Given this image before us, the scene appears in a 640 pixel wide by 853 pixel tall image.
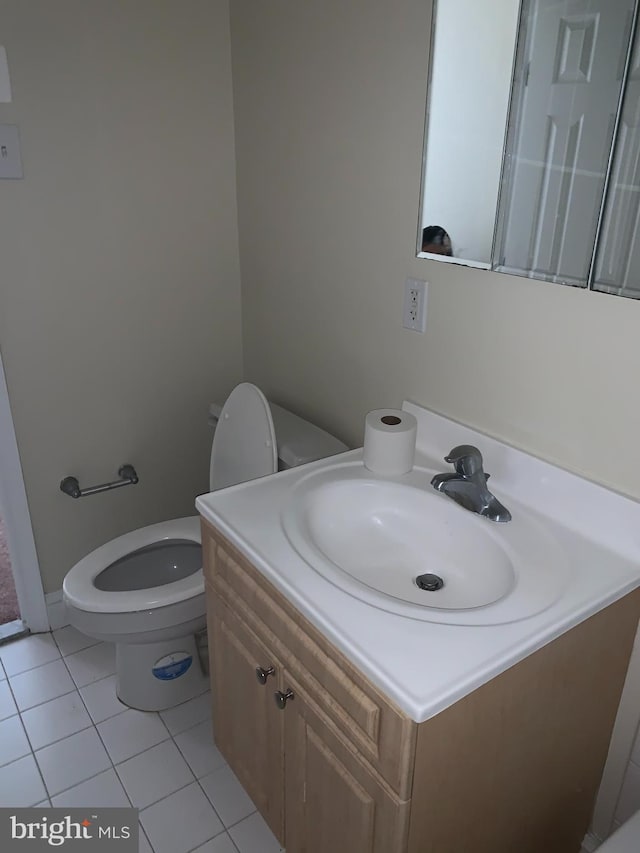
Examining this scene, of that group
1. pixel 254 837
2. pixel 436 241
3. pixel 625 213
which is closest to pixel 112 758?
pixel 254 837

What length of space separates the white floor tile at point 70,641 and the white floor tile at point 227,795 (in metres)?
0.65

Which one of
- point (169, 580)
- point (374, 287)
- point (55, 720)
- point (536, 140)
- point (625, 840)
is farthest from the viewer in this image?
point (169, 580)

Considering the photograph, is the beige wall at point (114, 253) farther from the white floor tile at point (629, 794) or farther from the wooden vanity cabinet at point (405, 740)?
the white floor tile at point (629, 794)

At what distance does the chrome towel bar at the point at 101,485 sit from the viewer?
2078 mm

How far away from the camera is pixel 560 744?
1.23 metres

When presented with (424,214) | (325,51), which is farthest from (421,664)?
(325,51)

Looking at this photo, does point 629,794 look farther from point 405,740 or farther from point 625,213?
point 625,213

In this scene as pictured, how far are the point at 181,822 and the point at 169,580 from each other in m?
0.63

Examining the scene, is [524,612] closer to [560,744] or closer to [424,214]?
[560,744]

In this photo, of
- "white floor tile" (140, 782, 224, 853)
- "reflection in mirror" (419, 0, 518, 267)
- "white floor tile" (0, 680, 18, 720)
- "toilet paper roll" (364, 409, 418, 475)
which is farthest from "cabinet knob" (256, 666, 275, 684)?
"white floor tile" (0, 680, 18, 720)

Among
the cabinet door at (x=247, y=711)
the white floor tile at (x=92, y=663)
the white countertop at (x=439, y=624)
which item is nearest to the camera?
the white countertop at (x=439, y=624)

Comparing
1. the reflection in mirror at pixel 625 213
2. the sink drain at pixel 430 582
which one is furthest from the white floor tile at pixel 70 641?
the reflection in mirror at pixel 625 213

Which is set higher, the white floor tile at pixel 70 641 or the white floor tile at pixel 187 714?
the white floor tile at pixel 70 641

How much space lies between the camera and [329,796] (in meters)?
1.19
